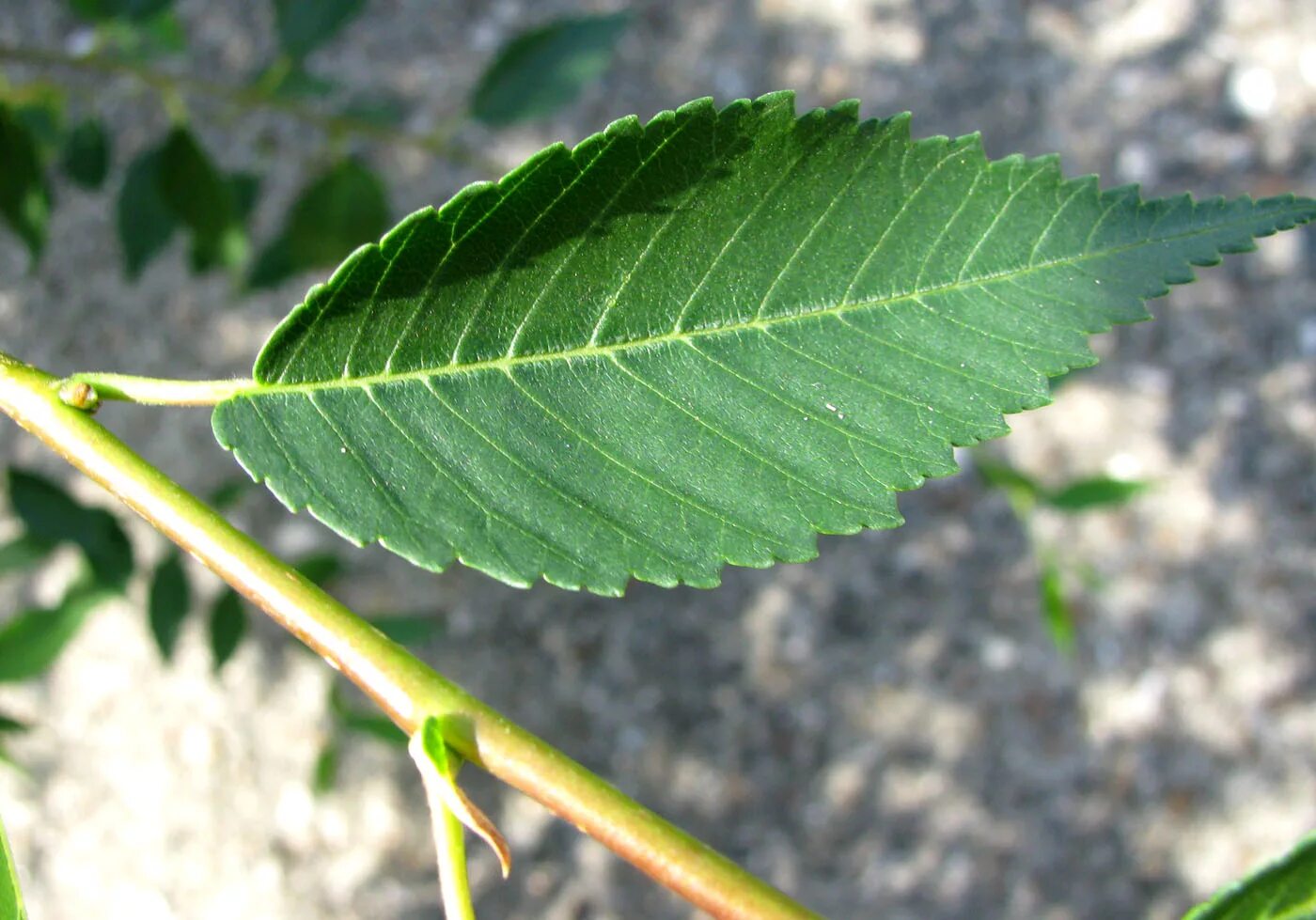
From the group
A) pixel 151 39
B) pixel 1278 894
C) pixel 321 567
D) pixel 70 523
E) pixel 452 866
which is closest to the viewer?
pixel 452 866

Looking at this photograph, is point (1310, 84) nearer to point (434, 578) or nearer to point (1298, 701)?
point (1298, 701)

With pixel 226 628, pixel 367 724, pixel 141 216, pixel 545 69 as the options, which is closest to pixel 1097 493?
pixel 545 69

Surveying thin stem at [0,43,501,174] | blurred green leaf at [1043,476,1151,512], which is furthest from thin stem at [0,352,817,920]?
blurred green leaf at [1043,476,1151,512]

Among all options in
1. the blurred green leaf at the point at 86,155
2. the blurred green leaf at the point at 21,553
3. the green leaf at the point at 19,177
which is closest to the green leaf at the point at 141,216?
the blurred green leaf at the point at 86,155

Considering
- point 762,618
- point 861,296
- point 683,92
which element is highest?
point 683,92

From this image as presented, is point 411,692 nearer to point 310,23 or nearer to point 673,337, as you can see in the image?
point 673,337

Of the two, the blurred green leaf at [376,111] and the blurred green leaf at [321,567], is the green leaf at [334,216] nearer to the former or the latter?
the blurred green leaf at [376,111]

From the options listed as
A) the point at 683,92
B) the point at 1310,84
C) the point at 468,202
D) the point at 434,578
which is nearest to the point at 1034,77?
the point at 1310,84
